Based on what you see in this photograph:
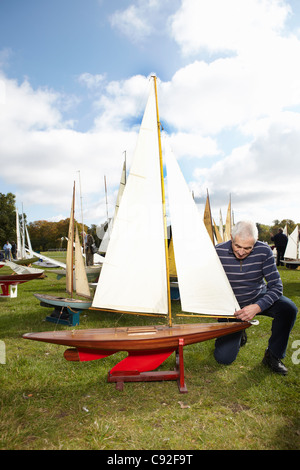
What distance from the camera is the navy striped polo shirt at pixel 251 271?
13.6ft

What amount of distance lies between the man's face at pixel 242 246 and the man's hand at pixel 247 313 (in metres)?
0.75

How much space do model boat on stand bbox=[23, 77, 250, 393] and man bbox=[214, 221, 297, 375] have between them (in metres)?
0.45

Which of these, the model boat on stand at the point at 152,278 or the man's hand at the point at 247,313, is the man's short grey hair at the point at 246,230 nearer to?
the model boat on stand at the point at 152,278

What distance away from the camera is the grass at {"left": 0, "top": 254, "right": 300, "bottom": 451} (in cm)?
277

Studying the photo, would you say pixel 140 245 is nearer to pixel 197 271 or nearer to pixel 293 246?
pixel 197 271

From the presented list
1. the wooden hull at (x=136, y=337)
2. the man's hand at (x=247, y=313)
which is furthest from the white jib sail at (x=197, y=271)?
the wooden hull at (x=136, y=337)

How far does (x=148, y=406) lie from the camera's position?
11.3 feet

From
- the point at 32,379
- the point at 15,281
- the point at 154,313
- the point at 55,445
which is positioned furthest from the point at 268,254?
the point at 15,281

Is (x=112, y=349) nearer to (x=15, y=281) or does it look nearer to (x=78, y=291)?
(x=78, y=291)

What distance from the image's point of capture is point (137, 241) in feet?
14.0

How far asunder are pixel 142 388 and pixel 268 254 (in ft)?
8.58

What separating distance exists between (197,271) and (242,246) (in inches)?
29.3

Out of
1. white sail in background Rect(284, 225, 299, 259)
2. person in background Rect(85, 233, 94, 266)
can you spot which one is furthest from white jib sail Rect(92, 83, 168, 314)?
white sail in background Rect(284, 225, 299, 259)

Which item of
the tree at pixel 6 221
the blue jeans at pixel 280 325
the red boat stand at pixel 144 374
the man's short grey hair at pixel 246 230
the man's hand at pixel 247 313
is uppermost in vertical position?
the tree at pixel 6 221
